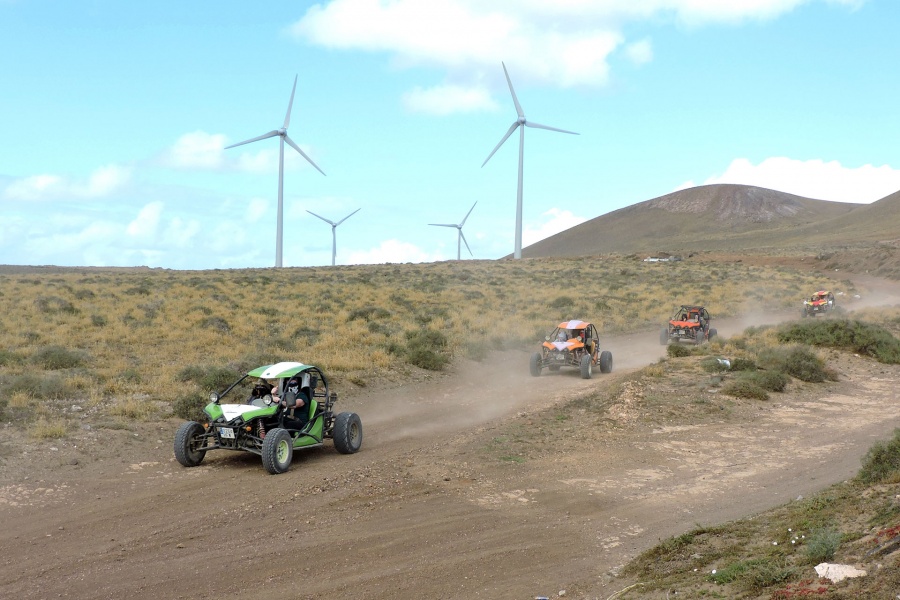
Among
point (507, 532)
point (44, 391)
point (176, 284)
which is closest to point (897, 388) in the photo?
point (507, 532)

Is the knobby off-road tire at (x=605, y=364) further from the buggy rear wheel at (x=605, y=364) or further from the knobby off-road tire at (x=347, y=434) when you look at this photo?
the knobby off-road tire at (x=347, y=434)

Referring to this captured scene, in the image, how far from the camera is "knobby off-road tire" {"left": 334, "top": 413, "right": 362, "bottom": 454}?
13.4 m

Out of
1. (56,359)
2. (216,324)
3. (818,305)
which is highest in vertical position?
(818,305)

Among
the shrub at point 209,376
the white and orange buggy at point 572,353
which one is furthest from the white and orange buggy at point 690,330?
the shrub at point 209,376

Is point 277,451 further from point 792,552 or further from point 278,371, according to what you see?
point 792,552

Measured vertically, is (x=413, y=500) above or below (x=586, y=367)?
below

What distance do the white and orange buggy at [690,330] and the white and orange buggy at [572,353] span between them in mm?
6707

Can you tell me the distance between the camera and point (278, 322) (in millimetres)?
29750

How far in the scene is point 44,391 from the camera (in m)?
15.9

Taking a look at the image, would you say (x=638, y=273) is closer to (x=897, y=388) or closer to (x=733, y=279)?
(x=733, y=279)

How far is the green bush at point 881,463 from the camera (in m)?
9.62

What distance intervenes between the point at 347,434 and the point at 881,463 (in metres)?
8.01

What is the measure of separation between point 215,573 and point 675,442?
361 inches

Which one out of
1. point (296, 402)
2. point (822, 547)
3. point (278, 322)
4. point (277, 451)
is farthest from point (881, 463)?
point (278, 322)
